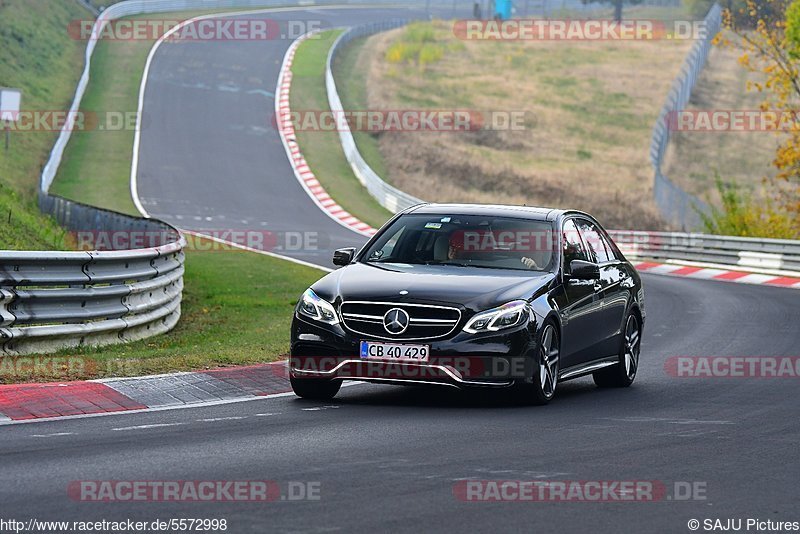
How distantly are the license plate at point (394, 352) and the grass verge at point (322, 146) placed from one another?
29961 mm

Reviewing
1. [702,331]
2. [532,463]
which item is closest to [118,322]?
[532,463]

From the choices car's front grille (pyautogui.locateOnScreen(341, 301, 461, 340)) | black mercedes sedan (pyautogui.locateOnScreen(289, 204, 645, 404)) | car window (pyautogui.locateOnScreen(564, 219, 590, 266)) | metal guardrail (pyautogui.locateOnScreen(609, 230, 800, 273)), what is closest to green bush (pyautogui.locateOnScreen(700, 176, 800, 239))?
metal guardrail (pyautogui.locateOnScreen(609, 230, 800, 273))

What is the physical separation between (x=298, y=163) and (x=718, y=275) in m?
20.8

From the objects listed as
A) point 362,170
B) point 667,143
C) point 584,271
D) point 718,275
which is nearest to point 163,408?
point 584,271

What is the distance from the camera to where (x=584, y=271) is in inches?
489

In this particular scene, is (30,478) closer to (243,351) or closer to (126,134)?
(243,351)

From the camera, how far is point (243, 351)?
1466 cm

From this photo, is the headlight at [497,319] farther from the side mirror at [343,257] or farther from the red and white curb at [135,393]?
the red and white curb at [135,393]

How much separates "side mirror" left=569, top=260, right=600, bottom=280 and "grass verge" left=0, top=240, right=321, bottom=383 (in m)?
3.39

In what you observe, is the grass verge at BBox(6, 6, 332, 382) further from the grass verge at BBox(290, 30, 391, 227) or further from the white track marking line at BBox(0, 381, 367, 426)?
the grass verge at BBox(290, 30, 391, 227)

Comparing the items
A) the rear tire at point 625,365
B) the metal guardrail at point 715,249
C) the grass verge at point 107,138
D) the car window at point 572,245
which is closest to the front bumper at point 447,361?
the car window at point 572,245

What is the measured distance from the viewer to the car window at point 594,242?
44.6 feet

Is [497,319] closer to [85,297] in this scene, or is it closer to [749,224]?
[85,297]

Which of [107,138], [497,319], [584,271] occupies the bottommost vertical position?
[107,138]
